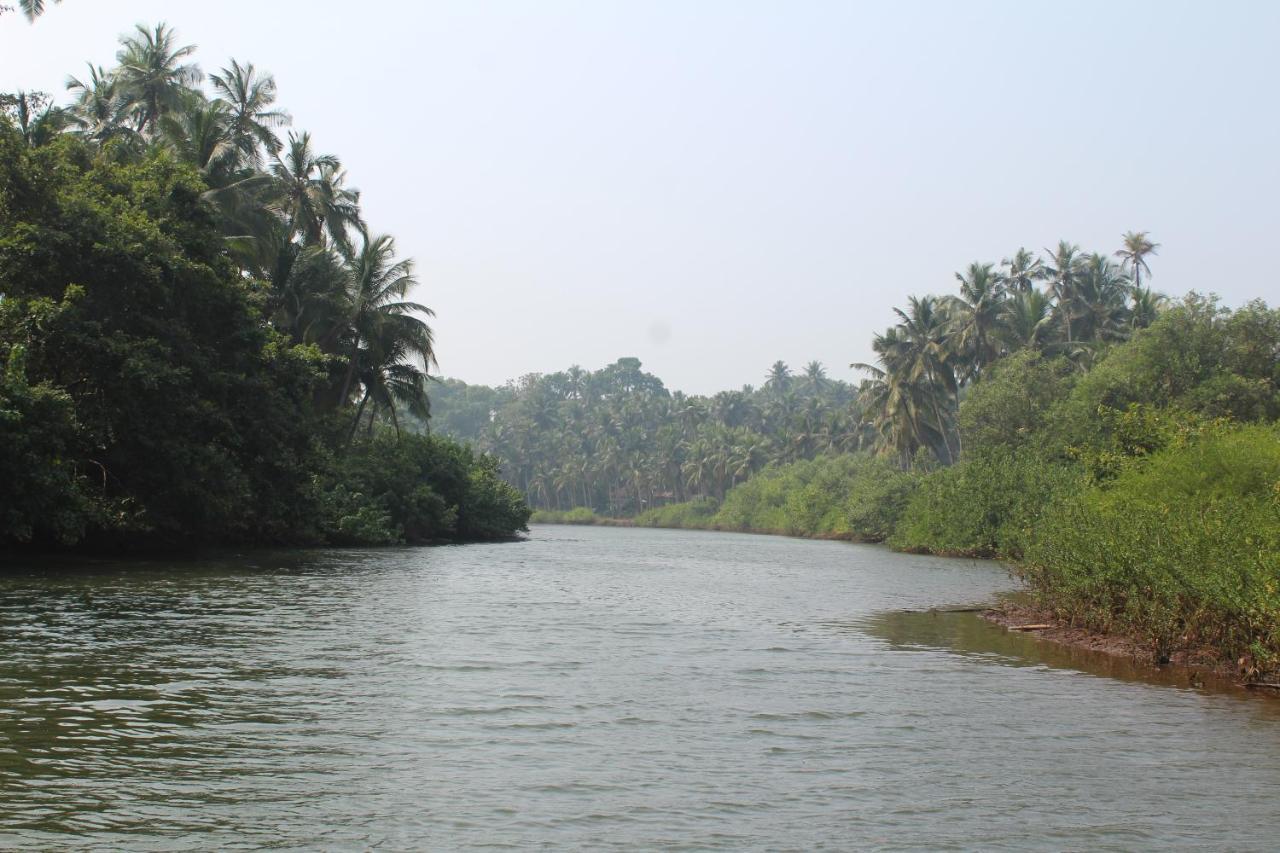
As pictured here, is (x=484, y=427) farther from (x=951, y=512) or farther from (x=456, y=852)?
(x=456, y=852)

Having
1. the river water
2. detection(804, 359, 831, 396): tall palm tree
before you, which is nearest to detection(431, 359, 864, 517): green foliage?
detection(804, 359, 831, 396): tall palm tree

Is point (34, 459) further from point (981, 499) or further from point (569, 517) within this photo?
point (569, 517)

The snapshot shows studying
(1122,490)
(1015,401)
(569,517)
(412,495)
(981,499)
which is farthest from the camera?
(569,517)

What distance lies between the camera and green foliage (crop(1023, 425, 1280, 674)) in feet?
46.5

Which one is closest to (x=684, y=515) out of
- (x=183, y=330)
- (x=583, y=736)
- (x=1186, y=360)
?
(x=1186, y=360)

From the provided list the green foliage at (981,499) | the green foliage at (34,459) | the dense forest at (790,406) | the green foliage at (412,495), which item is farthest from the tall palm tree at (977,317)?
the green foliage at (34,459)

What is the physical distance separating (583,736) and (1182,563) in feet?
31.2

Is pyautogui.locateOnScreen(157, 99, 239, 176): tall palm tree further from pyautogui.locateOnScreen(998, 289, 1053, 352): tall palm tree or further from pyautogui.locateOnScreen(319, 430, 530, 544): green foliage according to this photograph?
pyautogui.locateOnScreen(998, 289, 1053, 352): tall palm tree

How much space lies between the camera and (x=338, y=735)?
34.3 feet

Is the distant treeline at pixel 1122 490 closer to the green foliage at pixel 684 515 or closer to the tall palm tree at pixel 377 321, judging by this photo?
the green foliage at pixel 684 515

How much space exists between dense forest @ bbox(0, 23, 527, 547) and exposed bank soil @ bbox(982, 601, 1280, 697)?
801 inches

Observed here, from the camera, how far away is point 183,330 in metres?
30.4

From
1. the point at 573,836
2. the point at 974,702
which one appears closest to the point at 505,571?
the point at 974,702

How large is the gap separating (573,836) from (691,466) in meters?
114
